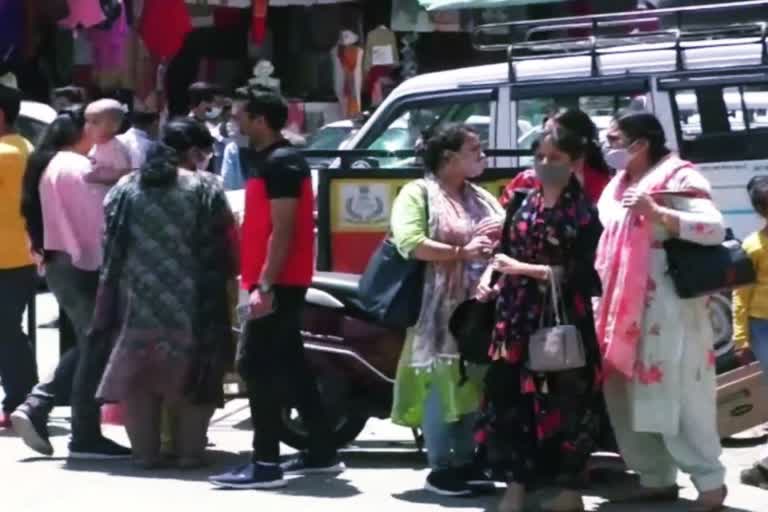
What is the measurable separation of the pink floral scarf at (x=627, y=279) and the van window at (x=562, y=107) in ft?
8.72

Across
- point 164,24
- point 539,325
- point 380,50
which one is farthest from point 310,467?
point 380,50

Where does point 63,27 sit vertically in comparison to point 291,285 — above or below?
above

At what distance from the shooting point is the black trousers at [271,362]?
809 centimetres

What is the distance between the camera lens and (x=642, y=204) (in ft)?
23.7

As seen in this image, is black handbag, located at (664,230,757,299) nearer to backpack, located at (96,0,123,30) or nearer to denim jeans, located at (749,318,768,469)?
denim jeans, located at (749,318,768,469)

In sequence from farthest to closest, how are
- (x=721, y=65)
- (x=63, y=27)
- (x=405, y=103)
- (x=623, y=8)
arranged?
(x=623, y=8)
(x=63, y=27)
(x=405, y=103)
(x=721, y=65)

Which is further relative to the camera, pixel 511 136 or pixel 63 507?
pixel 511 136

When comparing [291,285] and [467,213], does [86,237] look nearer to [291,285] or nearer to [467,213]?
A: [291,285]

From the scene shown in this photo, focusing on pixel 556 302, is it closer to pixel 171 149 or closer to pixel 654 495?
pixel 654 495

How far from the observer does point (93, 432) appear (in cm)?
905


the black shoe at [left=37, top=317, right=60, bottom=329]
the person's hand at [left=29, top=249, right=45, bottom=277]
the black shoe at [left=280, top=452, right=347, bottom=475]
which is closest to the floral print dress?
the black shoe at [left=280, top=452, right=347, bottom=475]

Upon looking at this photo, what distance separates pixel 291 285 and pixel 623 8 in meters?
11.0

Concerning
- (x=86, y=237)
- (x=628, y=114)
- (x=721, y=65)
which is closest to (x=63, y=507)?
(x=86, y=237)

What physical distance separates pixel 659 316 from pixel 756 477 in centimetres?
119
